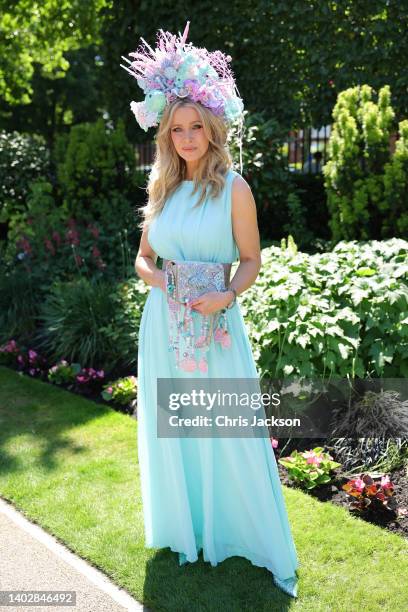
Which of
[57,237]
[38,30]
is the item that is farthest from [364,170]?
[38,30]

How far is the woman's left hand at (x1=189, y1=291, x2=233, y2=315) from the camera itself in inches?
98.4

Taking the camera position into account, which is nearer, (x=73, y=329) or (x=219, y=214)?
(x=219, y=214)

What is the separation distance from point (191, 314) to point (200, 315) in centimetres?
4

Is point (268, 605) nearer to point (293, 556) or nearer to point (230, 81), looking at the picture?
point (293, 556)

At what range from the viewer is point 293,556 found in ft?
9.20

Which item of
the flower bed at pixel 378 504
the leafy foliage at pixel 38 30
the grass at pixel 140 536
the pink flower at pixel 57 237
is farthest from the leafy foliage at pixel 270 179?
the leafy foliage at pixel 38 30

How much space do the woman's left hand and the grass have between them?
98 cm

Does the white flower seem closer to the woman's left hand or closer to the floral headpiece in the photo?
the floral headpiece

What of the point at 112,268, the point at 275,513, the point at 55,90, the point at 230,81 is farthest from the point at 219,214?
the point at 55,90

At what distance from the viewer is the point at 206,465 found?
2719 mm

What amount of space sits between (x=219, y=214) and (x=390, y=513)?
1.85m

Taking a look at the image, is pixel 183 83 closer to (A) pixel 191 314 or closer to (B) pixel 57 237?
(A) pixel 191 314

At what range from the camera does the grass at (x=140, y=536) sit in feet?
8.81

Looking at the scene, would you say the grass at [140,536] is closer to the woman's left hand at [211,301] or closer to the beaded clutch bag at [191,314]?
the beaded clutch bag at [191,314]
